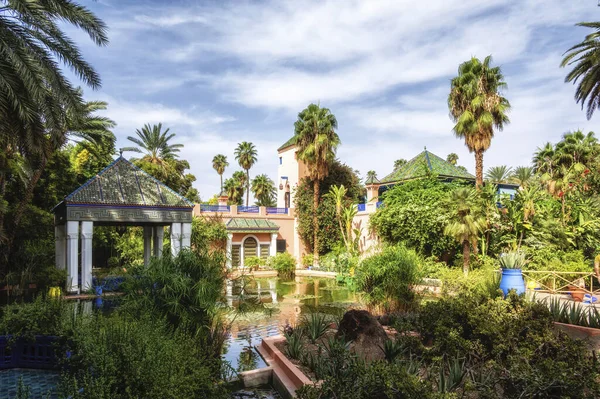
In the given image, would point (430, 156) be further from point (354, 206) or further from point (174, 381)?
point (174, 381)

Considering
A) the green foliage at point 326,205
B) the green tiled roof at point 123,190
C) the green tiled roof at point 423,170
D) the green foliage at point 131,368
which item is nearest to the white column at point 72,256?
the green tiled roof at point 123,190

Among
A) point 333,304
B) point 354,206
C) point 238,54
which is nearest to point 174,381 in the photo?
point 333,304

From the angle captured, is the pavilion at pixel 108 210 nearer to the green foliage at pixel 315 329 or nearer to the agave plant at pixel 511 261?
the green foliage at pixel 315 329

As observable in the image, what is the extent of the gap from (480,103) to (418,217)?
236 inches

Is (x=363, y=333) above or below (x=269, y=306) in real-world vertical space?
above

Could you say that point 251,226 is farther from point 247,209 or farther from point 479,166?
point 479,166

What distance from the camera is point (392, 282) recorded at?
35.4 ft

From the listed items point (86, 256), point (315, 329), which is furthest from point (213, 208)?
point (315, 329)

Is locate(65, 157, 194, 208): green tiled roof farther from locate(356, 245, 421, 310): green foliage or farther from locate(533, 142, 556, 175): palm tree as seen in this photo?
locate(533, 142, 556, 175): palm tree

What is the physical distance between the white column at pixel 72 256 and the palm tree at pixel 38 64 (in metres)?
5.43

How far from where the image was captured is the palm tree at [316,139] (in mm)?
25625

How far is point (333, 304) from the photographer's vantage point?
1381 cm

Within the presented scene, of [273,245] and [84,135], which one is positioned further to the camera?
[273,245]

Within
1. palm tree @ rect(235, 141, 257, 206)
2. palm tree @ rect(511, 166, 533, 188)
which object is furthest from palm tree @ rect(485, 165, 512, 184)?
palm tree @ rect(235, 141, 257, 206)
